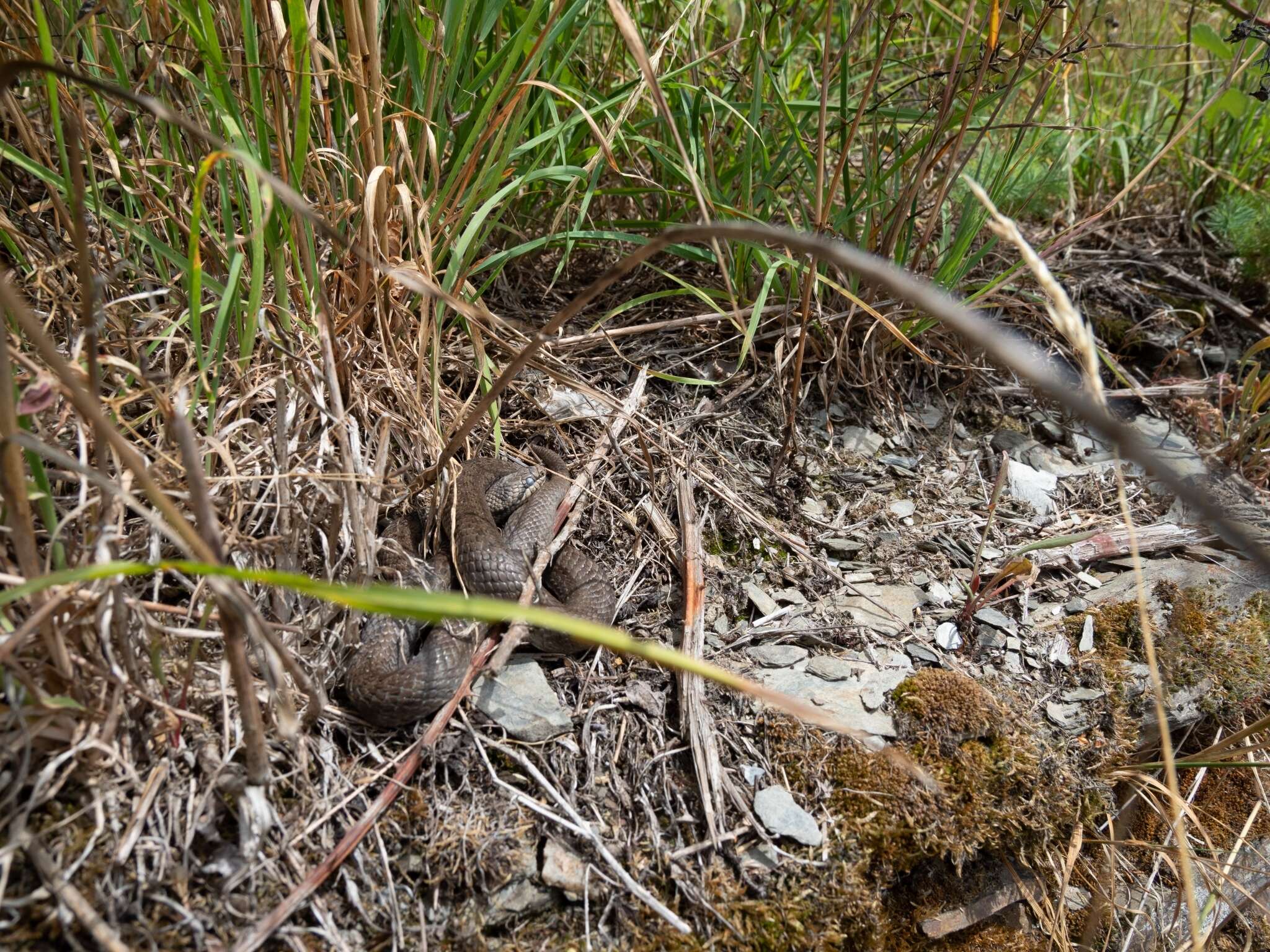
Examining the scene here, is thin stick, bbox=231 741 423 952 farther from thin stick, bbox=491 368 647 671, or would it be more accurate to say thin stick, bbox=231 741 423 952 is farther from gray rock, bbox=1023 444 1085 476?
gray rock, bbox=1023 444 1085 476

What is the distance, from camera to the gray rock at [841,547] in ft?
9.92

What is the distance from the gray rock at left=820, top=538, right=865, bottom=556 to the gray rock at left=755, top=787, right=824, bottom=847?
99cm

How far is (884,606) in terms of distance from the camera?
2.85 meters

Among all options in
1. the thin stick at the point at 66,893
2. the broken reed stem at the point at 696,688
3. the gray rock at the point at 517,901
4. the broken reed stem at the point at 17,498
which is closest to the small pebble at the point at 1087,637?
the broken reed stem at the point at 696,688

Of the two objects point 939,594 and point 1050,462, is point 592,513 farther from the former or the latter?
point 1050,462

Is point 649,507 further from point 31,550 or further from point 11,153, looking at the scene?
point 11,153

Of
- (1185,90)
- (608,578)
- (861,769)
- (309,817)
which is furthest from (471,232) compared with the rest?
(1185,90)

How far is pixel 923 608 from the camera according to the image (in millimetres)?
2859

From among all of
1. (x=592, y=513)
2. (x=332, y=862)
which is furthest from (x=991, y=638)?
(x=332, y=862)

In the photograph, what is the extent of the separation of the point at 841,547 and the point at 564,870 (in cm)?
150

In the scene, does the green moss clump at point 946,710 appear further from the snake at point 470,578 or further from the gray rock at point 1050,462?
the gray rock at point 1050,462

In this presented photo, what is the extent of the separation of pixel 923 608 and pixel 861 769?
28.2 inches

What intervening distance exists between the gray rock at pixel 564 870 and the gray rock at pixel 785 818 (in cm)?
47

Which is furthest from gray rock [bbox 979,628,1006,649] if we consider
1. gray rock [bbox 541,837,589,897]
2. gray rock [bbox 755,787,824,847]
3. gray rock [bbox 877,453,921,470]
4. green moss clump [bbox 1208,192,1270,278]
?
green moss clump [bbox 1208,192,1270,278]
